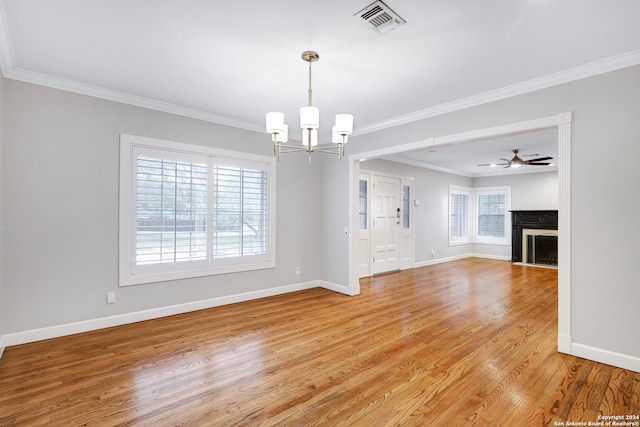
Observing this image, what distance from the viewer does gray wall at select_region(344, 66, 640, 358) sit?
2.64 m

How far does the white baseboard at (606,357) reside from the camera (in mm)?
2600

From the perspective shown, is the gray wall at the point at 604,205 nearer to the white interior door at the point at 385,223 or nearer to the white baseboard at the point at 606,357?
→ the white baseboard at the point at 606,357

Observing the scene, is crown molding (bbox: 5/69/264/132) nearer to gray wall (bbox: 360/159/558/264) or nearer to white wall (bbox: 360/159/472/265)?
white wall (bbox: 360/159/472/265)

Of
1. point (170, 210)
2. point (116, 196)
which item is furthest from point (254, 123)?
point (116, 196)

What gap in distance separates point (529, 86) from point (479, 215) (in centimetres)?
731

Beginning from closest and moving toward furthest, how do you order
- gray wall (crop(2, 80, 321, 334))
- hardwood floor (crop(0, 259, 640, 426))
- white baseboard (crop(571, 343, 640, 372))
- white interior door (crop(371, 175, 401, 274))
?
hardwood floor (crop(0, 259, 640, 426)) → white baseboard (crop(571, 343, 640, 372)) → gray wall (crop(2, 80, 321, 334)) → white interior door (crop(371, 175, 401, 274))

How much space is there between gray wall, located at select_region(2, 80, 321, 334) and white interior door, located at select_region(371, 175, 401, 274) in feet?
13.3

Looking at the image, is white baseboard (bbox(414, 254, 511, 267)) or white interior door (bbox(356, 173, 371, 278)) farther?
white baseboard (bbox(414, 254, 511, 267))

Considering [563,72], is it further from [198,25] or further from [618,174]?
[198,25]

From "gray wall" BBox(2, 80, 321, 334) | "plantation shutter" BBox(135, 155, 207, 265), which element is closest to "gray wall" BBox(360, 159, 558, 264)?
"plantation shutter" BBox(135, 155, 207, 265)

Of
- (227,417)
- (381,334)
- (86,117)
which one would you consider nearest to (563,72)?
(381,334)

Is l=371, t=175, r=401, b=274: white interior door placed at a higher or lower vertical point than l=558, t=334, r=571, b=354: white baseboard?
higher

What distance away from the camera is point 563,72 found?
293cm

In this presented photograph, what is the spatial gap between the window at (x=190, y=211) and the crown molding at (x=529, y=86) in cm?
227
